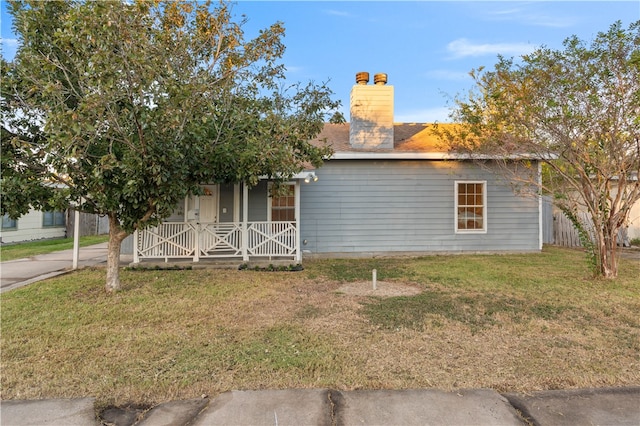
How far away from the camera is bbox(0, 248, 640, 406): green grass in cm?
308

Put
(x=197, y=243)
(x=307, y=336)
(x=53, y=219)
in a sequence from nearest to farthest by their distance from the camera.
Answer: (x=307, y=336) < (x=197, y=243) < (x=53, y=219)

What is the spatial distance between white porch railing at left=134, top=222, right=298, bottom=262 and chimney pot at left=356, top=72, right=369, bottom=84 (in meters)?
4.85

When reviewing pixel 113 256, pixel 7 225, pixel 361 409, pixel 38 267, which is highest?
pixel 7 225

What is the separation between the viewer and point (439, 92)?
29.2ft

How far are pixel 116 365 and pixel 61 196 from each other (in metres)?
2.97

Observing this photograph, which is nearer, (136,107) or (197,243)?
(136,107)

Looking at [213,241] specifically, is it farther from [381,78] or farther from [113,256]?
[381,78]

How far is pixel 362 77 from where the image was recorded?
1096 cm

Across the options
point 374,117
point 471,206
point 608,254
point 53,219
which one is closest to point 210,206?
point 374,117

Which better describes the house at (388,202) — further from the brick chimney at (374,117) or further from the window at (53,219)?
the window at (53,219)

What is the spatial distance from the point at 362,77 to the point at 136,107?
7568mm

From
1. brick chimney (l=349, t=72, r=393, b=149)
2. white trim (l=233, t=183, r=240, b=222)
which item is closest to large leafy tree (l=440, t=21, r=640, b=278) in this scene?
brick chimney (l=349, t=72, r=393, b=149)

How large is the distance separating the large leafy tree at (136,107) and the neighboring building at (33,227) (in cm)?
1061

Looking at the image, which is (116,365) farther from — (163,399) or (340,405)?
(340,405)
